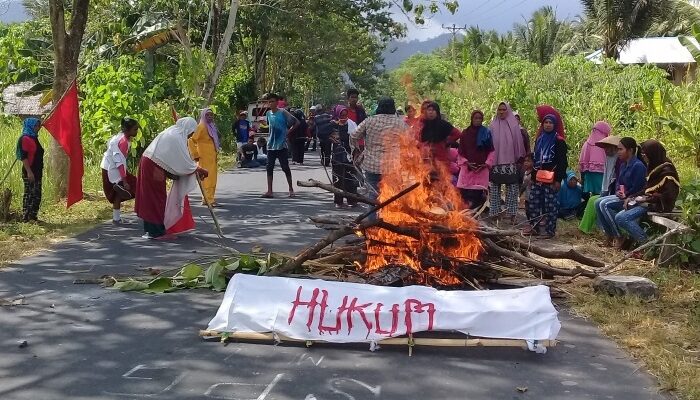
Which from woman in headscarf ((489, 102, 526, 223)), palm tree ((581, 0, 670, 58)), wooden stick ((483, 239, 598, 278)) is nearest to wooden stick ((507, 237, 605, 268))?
wooden stick ((483, 239, 598, 278))

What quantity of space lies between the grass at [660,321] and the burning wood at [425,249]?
0.64m

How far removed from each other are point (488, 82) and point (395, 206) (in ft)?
49.0

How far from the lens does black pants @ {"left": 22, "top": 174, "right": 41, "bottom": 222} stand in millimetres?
11938

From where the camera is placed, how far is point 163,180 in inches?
445

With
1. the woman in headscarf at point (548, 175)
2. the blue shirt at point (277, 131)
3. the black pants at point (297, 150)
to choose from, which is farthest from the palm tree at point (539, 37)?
the woman in headscarf at point (548, 175)

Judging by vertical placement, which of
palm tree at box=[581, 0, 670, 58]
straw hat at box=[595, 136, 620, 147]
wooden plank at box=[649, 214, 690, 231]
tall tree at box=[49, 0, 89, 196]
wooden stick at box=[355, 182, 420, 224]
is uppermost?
palm tree at box=[581, 0, 670, 58]

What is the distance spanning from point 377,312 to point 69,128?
7.87 meters

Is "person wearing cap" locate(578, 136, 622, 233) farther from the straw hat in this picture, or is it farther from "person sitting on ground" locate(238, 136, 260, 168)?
"person sitting on ground" locate(238, 136, 260, 168)

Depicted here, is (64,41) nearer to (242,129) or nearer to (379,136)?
(379,136)

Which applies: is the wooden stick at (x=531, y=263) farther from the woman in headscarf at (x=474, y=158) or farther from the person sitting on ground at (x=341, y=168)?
the person sitting on ground at (x=341, y=168)

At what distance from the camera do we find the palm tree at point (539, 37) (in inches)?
1996

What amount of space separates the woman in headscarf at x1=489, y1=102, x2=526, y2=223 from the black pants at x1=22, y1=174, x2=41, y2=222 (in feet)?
22.2

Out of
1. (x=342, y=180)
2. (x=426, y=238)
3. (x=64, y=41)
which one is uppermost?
(x=64, y=41)

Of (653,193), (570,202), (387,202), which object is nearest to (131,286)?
(387,202)
